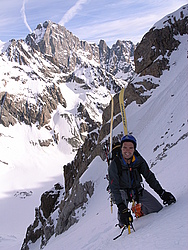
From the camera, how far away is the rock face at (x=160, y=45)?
3845 cm

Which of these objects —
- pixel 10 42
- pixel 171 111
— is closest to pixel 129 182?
pixel 171 111

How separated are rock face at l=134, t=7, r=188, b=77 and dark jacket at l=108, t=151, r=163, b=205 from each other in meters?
33.7

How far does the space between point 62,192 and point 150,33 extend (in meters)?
30.7

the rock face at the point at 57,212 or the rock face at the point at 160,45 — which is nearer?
the rock face at the point at 57,212

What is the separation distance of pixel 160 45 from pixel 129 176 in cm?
3811

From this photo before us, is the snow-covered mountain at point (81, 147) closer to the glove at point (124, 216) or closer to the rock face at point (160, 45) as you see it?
the rock face at point (160, 45)

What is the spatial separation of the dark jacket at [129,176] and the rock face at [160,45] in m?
33.7

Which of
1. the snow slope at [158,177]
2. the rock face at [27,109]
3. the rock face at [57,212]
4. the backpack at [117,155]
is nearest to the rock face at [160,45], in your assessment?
the snow slope at [158,177]

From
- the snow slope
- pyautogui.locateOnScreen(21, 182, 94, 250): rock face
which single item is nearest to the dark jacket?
the snow slope

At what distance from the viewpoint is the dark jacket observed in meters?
5.84

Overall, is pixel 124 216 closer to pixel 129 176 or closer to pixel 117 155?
pixel 129 176

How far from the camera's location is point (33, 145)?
157 meters

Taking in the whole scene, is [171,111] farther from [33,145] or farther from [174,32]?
[33,145]

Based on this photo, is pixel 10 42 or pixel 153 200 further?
pixel 10 42
